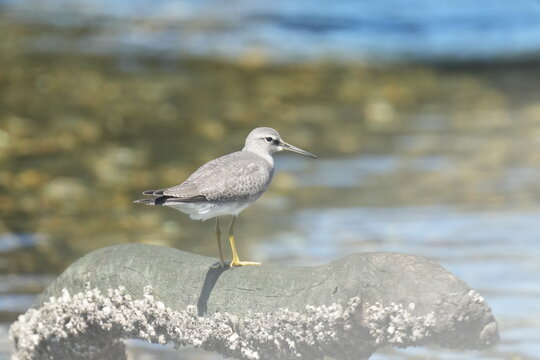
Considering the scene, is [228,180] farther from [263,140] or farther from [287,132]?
[287,132]

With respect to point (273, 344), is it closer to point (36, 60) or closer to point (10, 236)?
point (10, 236)

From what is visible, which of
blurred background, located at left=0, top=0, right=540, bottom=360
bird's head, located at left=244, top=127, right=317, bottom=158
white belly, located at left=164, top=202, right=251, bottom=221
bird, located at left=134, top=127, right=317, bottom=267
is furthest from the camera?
blurred background, located at left=0, top=0, right=540, bottom=360

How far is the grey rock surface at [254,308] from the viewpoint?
6176 millimetres

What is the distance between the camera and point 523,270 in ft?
34.9

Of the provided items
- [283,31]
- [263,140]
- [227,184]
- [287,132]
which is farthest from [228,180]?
[283,31]

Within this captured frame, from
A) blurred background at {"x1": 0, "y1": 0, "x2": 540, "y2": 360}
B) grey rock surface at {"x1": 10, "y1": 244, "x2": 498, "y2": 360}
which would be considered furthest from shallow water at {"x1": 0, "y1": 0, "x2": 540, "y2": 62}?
grey rock surface at {"x1": 10, "y1": 244, "x2": 498, "y2": 360}

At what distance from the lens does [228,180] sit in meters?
6.12

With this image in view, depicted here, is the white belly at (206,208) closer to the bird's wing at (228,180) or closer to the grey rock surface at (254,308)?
the bird's wing at (228,180)

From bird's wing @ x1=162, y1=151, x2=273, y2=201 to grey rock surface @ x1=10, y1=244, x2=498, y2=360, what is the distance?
61 centimetres

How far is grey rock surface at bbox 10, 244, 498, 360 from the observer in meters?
6.18

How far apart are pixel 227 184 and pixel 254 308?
84 cm

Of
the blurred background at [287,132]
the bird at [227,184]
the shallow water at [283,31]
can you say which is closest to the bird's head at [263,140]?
the bird at [227,184]

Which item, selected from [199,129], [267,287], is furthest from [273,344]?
[199,129]

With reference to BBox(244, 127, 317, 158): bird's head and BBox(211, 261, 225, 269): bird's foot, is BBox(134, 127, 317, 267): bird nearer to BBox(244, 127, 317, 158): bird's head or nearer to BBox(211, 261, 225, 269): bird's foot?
BBox(244, 127, 317, 158): bird's head
